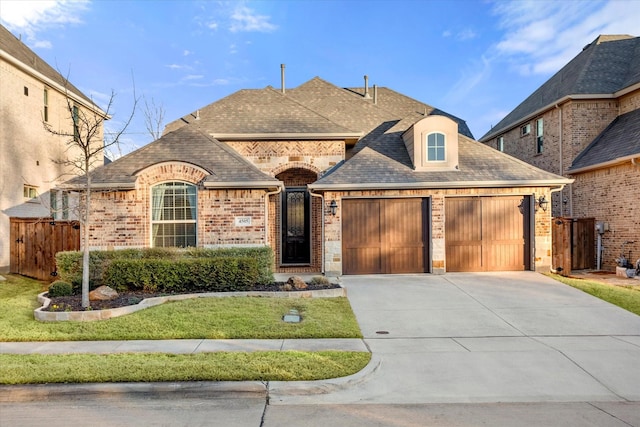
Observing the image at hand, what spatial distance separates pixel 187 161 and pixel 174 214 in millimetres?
1617

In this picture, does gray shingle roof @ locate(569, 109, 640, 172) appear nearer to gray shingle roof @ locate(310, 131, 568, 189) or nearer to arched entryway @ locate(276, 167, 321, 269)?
gray shingle roof @ locate(310, 131, 568, 189)

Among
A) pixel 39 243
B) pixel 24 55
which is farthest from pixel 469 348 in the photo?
pixel 24 55

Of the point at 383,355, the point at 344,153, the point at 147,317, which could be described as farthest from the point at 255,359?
the point at 344,153

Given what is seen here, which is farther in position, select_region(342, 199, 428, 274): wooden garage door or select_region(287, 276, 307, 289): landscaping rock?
select_region(342, 199, 428, 274): wooden garage door

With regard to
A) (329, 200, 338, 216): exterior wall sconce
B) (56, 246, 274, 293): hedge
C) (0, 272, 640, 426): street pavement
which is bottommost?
(0, 272, 640, 426): street pavement

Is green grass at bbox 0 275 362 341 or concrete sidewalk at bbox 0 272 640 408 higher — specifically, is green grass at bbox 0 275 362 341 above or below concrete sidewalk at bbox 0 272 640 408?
above

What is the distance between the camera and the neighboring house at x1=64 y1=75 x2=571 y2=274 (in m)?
10.6

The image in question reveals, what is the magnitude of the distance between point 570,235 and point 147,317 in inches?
501

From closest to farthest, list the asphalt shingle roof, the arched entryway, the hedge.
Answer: the hedge, the asphalt shingle roof, the arched entryway

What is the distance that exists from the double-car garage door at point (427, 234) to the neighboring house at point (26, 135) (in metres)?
9.55

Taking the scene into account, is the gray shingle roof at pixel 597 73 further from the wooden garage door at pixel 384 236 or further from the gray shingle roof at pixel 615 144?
the wooden garage door at pixel 384 236

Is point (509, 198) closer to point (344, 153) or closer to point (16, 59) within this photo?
point (344, 153)

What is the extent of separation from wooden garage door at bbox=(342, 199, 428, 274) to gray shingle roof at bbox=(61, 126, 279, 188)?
117 inches

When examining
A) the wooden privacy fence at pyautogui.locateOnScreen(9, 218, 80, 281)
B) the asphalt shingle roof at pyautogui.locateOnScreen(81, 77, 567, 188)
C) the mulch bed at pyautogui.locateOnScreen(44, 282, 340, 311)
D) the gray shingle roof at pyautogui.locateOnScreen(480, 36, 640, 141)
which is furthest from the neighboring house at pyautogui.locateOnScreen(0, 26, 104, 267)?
the gray shingle roof at pyautogui.locateOnScreen(480, 36, 640, 141)
